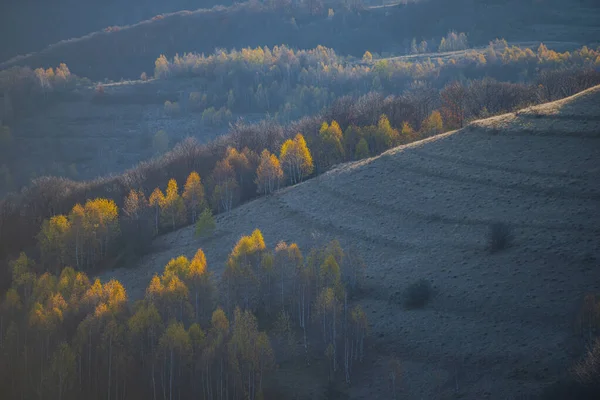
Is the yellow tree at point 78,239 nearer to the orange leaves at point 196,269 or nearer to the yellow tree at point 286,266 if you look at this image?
the orange leaves at point 196,269

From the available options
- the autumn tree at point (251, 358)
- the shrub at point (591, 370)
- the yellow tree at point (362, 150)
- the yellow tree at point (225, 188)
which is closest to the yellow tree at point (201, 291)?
the autumn tree at point (251, 358)

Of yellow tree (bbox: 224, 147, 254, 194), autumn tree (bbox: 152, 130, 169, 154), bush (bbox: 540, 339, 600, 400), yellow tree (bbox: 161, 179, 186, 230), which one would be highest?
bush (bbox: 540, 339, 600, 400)

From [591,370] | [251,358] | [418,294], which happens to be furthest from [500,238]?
[251,358]

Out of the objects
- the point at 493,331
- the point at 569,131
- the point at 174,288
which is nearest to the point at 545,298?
the point at 493,331

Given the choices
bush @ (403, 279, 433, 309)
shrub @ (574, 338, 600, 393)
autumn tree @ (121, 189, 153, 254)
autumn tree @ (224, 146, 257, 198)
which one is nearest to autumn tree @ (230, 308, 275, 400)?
bush @ (403, 279, 433, 309)

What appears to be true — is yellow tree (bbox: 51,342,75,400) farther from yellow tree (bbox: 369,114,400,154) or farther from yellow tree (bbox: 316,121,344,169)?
yellow tree (bbox: 369,114,400,154)

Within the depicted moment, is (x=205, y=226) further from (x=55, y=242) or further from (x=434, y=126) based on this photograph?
(x=434, y=126)

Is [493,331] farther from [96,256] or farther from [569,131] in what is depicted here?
[96,256]
